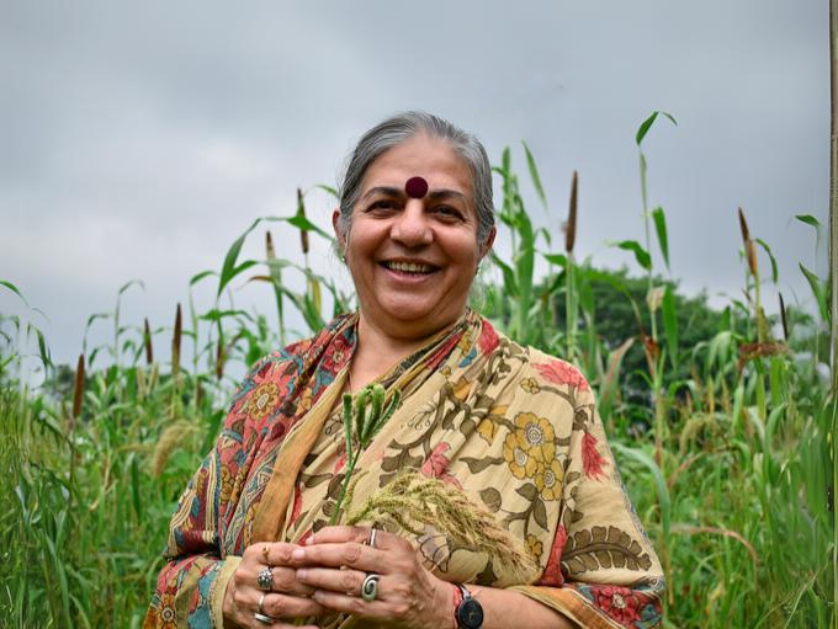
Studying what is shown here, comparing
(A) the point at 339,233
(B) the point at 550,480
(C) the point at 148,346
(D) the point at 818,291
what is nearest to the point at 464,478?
(B) the point at 550,480

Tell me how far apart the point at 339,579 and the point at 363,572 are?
0.04 m

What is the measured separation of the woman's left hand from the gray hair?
2.37 ft

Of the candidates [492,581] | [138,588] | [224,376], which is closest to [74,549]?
[138,588]

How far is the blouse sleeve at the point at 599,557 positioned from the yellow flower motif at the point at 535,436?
53 millimetres

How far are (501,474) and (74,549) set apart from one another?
1.55 m

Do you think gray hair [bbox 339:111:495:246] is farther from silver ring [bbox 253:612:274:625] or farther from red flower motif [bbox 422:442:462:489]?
silver ring [bbox 253:612:274:625]

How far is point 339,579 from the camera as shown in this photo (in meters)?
1.39

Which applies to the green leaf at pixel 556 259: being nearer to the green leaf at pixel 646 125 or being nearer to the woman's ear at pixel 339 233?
the green leaf at pixel 646 125

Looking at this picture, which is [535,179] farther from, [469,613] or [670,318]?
[469,613]

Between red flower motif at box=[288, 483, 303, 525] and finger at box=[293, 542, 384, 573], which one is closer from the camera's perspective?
finger at box=[293, 542, 384, 573]

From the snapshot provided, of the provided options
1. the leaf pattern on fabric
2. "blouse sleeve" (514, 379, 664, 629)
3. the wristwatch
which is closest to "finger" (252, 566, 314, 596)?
the wristwatch

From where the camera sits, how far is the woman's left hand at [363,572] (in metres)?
1.38

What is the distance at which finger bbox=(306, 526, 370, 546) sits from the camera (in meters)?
1.38

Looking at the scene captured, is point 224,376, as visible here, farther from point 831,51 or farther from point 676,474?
point 831,51
